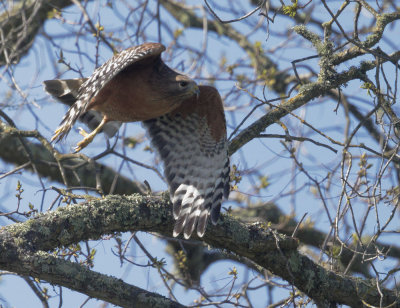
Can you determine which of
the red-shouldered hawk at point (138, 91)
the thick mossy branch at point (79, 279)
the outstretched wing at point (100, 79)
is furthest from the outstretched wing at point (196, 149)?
the thick mossy branch at point (79, 279)

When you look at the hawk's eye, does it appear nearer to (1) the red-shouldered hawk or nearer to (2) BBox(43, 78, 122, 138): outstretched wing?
(1) the red-shouldered hawk

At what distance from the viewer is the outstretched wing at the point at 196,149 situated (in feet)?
14.4

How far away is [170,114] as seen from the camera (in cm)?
513

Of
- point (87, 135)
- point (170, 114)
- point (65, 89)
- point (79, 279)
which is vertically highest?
point (65, 89)

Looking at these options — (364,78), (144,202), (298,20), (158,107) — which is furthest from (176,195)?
(298,20)

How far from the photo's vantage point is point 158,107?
4934 millimetres

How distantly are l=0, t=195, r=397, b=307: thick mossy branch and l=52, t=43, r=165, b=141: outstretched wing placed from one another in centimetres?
71

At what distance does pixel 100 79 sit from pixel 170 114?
1159 millimetres

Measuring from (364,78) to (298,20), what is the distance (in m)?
3.22

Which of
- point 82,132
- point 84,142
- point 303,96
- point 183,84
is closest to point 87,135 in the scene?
point 84,142

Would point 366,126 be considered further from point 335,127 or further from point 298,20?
point 298,20

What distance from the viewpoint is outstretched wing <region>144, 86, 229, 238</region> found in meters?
4.38

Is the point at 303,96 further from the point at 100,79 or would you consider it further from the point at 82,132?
the point at 82,132

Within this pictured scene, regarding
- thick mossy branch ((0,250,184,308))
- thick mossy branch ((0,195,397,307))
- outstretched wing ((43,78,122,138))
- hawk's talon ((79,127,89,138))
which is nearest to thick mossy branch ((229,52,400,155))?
thick mossy branch ((0,195,397,307))
